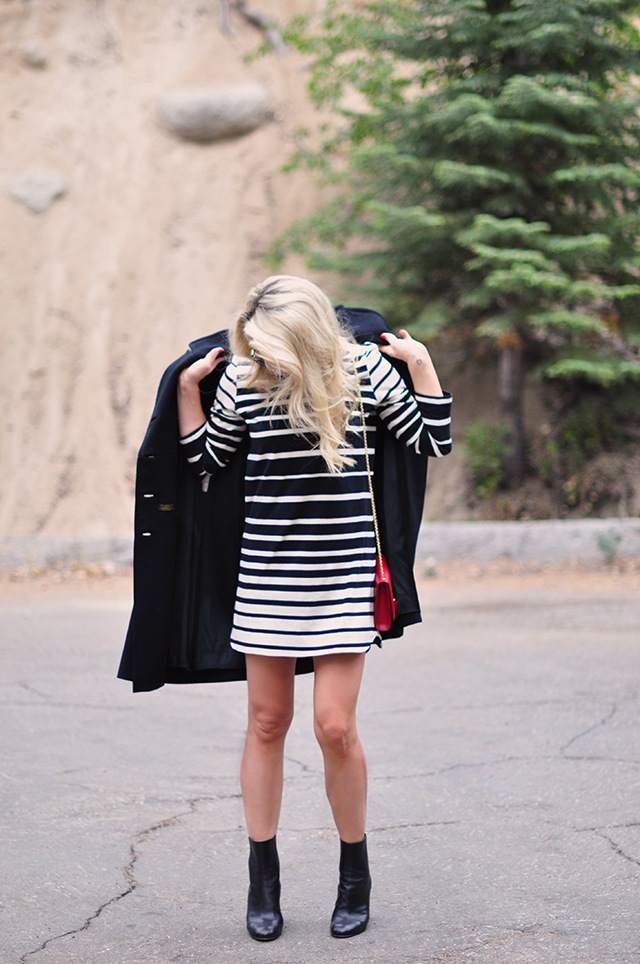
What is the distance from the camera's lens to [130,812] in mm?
3699

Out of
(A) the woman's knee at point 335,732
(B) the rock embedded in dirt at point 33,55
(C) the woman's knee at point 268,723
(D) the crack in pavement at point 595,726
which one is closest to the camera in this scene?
(A) the woman's knee at point 335,732

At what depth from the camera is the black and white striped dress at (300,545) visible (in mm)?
2650

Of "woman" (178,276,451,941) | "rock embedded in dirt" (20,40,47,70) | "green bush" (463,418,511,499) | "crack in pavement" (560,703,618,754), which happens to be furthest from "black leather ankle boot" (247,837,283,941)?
"rock embedded in dirt" (20,40,47,70)

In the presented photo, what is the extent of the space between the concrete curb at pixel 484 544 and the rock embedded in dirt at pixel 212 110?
11.9 metres

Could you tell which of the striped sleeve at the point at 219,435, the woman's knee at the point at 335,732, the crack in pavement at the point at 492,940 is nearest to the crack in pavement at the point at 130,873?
the woman's knee at the point at 335,732

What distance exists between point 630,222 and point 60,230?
37.4 ft

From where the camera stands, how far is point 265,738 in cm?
277

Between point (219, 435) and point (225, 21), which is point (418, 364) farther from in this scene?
point (225, 21)

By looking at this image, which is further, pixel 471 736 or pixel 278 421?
pixel 471 736

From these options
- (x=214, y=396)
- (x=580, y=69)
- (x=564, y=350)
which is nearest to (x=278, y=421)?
(x=214, y=396)

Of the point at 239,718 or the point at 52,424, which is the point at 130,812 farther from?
the point at 52,424

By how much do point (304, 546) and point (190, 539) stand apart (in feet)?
1.76

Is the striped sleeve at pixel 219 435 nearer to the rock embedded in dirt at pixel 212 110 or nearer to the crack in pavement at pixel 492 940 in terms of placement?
the crack in pavement at pixel 492 940

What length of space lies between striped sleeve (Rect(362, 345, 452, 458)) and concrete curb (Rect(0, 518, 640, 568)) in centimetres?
769
